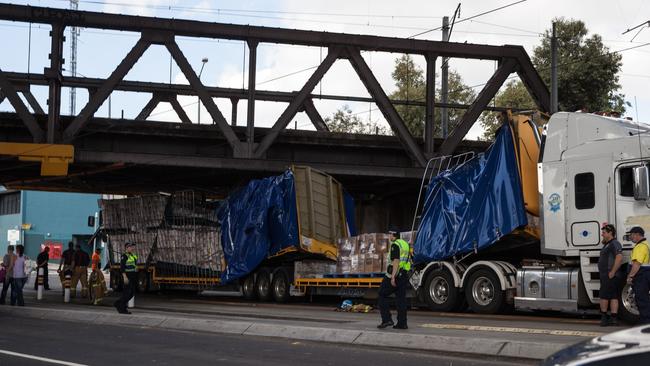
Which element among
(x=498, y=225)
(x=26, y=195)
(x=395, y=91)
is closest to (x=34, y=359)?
(x=498, y=225)

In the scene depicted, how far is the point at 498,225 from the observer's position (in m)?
16.8

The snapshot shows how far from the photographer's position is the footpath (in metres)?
11.5

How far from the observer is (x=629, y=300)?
46.2 feet

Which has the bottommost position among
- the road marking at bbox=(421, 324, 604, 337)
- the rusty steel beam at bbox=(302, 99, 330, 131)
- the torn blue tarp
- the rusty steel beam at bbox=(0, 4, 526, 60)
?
the road marking at bbox=(421, 324, 604, 337)

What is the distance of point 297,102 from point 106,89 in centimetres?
564

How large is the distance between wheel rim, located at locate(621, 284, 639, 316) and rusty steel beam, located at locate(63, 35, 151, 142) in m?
16.0

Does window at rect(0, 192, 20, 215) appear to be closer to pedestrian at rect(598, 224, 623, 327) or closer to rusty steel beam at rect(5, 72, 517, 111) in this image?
rusty steel beam at rect(5, 72, 517, 111)

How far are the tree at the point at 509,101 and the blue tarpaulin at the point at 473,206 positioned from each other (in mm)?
31690

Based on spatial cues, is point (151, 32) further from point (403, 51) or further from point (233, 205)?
Answer: point (403, 51)

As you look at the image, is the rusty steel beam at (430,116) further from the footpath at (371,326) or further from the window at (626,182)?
the window at (626,182)

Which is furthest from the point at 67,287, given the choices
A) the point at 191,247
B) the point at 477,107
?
the point at 477,107

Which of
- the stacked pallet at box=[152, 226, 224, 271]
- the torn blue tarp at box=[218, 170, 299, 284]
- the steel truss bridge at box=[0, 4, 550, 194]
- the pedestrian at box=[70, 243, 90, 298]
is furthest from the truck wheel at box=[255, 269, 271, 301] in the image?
the pedestrian at box=[70, 243, 90, 298]

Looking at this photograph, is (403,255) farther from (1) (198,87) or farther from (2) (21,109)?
(2) (21,109)

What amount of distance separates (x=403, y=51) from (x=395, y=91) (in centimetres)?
3403
